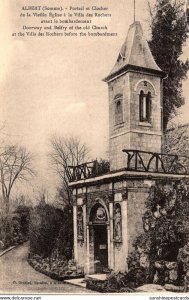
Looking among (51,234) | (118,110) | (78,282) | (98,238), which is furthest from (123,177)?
(51,234)

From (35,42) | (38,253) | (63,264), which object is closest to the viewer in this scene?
(35,42)

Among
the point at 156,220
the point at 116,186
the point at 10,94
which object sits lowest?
the point at 156,220

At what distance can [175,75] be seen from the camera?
1255 centimetres

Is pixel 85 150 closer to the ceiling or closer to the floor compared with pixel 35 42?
closer to the floor

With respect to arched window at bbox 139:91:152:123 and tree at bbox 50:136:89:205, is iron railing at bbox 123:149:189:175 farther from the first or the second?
tree at bbox 50:136:89:205

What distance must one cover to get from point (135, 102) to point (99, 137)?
3.98ft

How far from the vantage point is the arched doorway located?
13102 millimetres

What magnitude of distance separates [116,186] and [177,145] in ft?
8.12

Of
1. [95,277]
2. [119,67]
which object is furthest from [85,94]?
[95,277]

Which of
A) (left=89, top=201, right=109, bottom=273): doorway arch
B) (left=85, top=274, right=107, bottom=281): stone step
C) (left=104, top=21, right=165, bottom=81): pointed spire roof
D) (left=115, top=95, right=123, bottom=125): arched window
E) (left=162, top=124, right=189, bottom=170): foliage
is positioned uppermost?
(left=104, top=21, right=165, bottom=81): pointed spire roof

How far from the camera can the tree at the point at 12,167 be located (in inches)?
452

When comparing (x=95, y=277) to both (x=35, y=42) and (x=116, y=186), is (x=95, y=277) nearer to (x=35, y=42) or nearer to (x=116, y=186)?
(x=116, y=186)

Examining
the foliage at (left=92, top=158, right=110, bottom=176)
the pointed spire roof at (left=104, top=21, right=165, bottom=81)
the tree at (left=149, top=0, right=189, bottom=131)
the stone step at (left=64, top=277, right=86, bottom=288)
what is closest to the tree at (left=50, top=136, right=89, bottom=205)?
the foliage at (left=92, top=158, right=110, bottom=176)

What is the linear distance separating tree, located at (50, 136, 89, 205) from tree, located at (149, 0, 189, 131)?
2.41m
